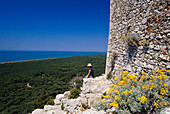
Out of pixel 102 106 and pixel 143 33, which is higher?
pixel 143 33


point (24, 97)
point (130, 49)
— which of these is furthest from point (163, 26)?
point (24, 97)

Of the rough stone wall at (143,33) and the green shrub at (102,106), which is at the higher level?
the rough stone wall at (143,33)

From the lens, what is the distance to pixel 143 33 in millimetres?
3629

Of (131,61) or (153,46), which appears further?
(131,61)

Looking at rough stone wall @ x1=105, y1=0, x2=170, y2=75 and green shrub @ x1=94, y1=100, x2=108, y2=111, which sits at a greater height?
rough stone wall @ x1=105, y1=0, x2=170, y2=75

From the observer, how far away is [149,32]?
3.39 meters

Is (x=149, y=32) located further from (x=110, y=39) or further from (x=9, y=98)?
(x=9, y=98)

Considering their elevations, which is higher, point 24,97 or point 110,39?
point 110,39

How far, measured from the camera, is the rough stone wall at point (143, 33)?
9.58 ft

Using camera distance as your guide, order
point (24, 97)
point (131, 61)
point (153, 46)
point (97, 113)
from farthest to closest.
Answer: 1. point (24, 97)
2. point (131, 61)
3. point (153, 46)
4. point (97, 113)

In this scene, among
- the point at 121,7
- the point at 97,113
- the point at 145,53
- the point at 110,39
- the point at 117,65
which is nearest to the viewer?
the point at 97,113

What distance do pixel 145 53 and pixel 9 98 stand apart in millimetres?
15136

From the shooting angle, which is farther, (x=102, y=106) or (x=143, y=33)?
(x=143, y=33)

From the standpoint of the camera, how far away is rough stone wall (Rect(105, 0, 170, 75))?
292cm
